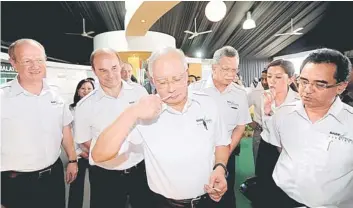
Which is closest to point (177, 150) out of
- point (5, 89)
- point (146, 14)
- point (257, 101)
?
point (5, 89)

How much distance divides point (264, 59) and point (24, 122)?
1530cm

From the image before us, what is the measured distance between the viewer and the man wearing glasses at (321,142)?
4.16ft

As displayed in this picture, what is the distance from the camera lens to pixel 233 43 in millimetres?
12070

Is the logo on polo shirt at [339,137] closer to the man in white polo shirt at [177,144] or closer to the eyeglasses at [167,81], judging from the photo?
the man in white polo shirt at [177,144]

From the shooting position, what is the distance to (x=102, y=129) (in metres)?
2.03

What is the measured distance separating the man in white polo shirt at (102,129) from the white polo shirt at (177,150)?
0.68 m

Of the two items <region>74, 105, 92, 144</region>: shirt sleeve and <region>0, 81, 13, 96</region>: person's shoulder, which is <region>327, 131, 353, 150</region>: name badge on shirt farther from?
<region>0, 81, 13, 96</region>: person's shoulder

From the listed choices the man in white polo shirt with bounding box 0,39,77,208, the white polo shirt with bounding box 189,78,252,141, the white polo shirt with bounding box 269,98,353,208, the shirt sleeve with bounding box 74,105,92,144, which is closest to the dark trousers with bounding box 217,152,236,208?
the white polo shirt with bounding box 189,78,252,141

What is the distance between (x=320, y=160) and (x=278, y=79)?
1.17 metres

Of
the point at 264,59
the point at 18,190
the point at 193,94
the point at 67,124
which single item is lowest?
the point at 18,190

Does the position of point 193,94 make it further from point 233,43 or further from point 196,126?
point 233,43

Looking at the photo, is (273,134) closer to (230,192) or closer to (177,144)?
(177,144)

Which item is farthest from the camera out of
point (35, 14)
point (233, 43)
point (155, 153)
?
point (233, 43)

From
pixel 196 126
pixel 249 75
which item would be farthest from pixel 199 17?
pixel 249 75
